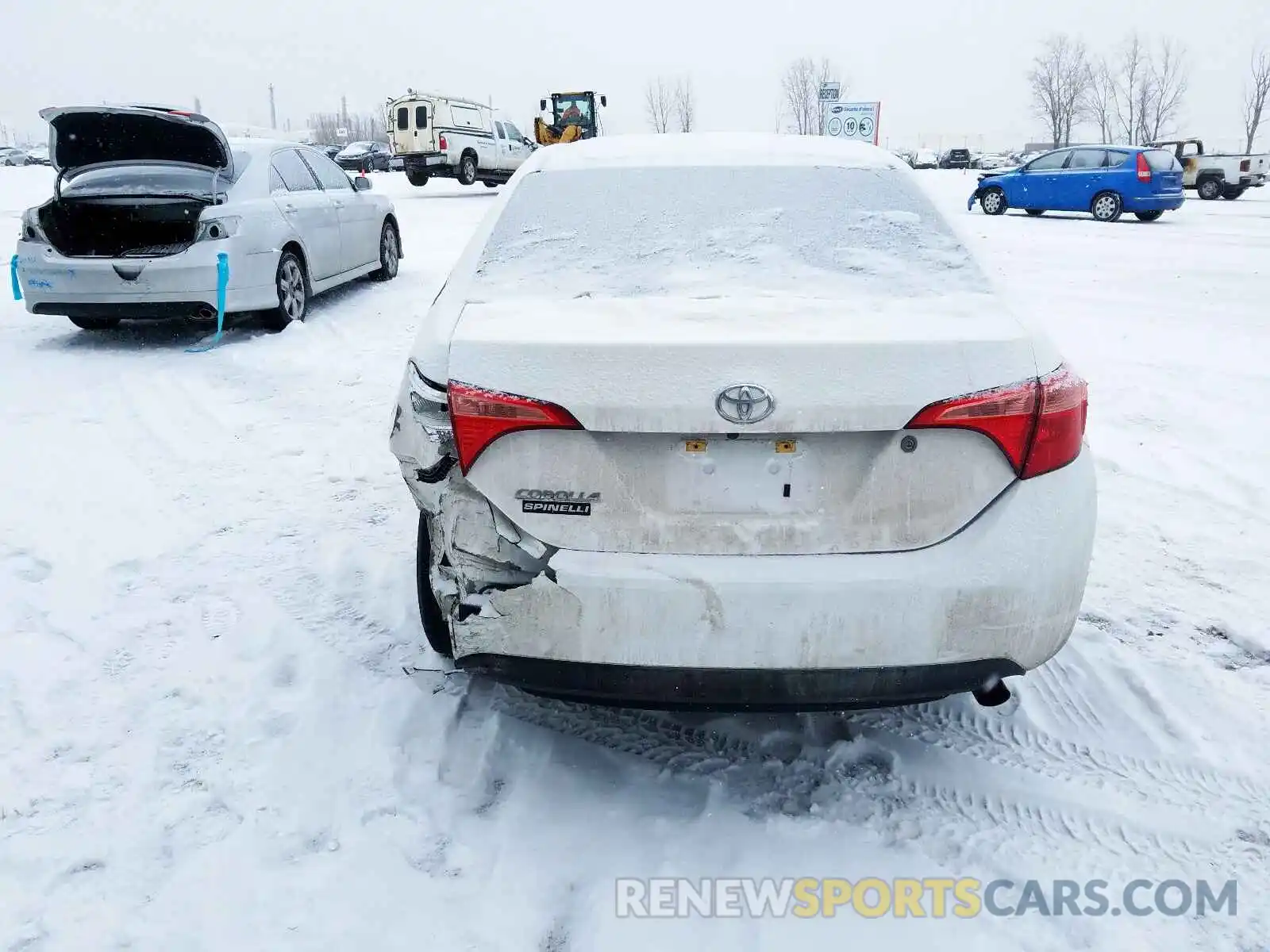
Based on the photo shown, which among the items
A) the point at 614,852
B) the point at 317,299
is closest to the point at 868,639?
the point at 614,852

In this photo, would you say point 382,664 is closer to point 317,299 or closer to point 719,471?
point 719,471

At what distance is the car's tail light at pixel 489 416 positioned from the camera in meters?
2.18

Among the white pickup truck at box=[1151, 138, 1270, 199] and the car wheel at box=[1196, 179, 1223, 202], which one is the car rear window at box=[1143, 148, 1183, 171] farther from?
the car wheel at box=[1196, 179, 1223, 202]

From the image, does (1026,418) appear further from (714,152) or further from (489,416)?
(714,152)

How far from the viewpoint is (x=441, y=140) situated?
87.3 feet

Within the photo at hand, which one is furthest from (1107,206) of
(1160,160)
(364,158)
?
(364,158)

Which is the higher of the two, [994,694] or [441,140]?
[441,140]

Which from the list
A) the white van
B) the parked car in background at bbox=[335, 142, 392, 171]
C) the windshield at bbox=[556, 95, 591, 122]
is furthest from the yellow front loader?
the parked car in background at bbox=[335, 142, 392, 171]

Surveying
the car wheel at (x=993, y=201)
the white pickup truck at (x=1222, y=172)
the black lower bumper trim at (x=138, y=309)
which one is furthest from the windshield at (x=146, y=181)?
the white pickup truck at (x=1222, y=172)

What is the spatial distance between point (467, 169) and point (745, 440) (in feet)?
88.6

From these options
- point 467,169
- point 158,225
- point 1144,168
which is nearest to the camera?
point 158,225

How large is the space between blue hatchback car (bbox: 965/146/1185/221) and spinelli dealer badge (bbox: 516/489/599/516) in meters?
20.0

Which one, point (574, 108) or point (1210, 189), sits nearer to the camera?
point (1210, 189)

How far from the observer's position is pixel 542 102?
31.4 m
